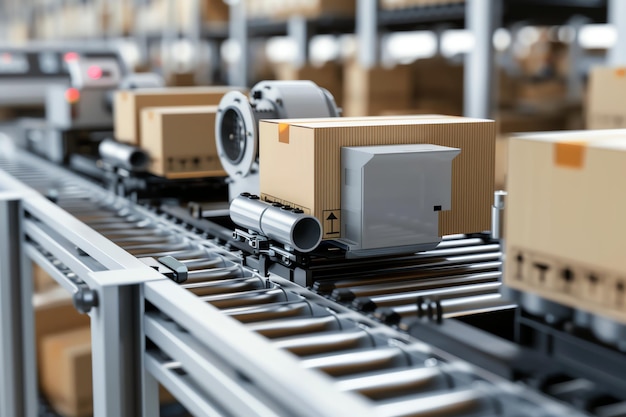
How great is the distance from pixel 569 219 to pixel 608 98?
5.98 feet

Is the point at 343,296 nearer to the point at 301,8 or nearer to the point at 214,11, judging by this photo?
the point at 301,8

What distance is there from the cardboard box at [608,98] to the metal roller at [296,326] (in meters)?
1.66

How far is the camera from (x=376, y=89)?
4.20m

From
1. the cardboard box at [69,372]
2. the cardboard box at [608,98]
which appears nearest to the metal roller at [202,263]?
the cardboard box at [608,98]

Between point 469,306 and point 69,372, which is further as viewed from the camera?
point 69,372

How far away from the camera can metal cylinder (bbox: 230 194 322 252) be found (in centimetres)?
155

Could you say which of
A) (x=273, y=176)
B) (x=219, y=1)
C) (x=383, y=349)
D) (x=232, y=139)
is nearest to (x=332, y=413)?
(x=383, y=349)

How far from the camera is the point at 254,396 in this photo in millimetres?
1130

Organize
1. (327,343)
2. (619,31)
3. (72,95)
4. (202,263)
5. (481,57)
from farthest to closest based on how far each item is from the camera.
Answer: (481,57), (72,95), (619,31), (202,263), (327,343)

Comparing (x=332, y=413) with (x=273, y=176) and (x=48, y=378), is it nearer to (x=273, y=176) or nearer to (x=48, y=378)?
(x=273, y=176)

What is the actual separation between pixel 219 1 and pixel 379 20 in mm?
2424

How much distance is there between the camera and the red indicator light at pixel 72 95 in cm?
349

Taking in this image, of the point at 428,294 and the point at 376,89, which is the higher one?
the point at 376,89

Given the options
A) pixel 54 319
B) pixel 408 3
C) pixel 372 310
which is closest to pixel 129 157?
pixel 372 310
